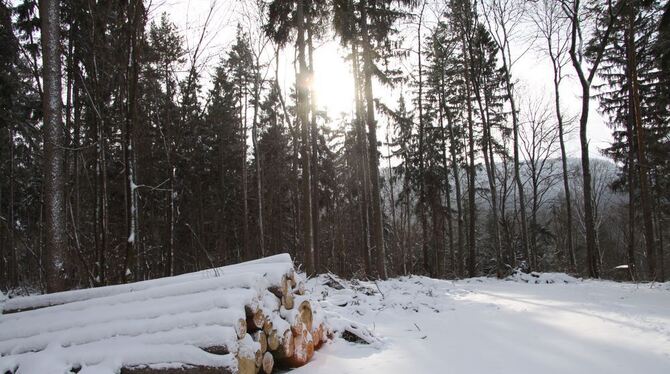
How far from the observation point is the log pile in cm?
331

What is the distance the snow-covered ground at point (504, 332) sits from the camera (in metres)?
4.18

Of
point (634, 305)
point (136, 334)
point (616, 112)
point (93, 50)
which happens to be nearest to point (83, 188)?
point (93, 50)

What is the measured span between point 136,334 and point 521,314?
6321 millimetres

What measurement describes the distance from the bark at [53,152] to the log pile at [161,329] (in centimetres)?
149

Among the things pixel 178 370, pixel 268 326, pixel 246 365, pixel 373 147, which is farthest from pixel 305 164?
pixel 178 370

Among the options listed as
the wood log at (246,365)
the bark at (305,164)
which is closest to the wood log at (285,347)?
the wood log at (246,365)

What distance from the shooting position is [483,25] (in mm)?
18594

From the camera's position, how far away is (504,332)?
573cm

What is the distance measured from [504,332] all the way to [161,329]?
4678 mm

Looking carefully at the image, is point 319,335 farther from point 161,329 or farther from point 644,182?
point 644,182

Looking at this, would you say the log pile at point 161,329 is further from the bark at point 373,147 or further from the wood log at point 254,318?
the bark at point 373,147

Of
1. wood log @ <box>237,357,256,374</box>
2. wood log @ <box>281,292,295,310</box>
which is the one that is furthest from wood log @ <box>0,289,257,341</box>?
wood log @ <box>281,292,295,310</box>

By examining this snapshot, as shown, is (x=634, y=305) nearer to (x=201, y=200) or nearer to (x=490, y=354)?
(x=490, y=354)

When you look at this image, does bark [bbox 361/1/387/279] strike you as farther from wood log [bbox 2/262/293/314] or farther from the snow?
the snow
